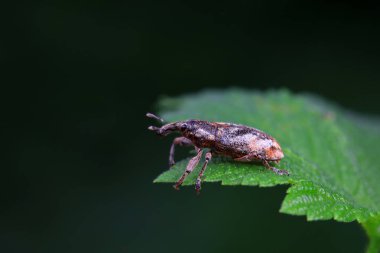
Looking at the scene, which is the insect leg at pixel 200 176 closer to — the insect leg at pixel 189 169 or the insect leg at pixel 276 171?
the insect leg at pixel 189 169

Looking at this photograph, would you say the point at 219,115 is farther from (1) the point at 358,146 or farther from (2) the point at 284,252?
(2) the point at 284,252

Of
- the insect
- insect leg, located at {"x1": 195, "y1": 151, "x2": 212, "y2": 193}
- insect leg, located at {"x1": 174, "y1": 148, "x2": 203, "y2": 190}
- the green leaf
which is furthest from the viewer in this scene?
the insect

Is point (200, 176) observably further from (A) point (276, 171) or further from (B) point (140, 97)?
(B) point (140, 97)

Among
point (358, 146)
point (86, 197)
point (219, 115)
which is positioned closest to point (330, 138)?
point (358, 146)

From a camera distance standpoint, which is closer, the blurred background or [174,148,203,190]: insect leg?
[174,148,203,190]: insect leg

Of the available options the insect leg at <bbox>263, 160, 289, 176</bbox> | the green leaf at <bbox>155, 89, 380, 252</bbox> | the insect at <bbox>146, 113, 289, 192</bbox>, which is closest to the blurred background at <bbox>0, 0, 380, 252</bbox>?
the green leaf at <bbox>155, 89, 380, 252</bbox>

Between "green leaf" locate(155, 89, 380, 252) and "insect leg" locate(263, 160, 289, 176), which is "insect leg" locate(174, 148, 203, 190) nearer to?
"green leaf" locate(155, 89, 380, 252)

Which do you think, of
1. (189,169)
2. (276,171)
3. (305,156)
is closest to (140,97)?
(305,156)
